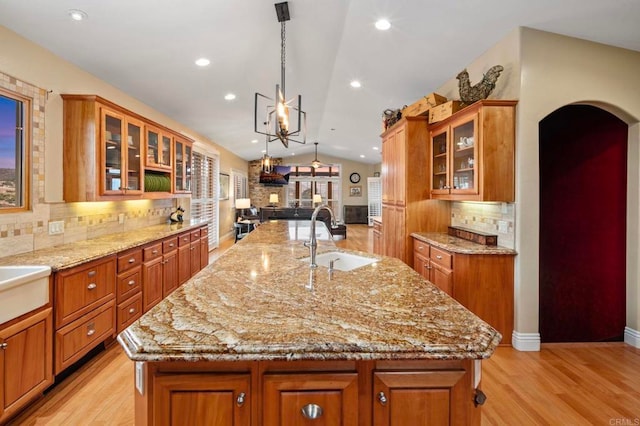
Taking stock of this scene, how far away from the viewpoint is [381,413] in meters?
1.06

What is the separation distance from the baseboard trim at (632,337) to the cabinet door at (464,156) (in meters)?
1.85

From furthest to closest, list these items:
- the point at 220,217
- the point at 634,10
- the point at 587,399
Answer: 1. the point at 220,217
2. the point at 634,10
3. the point at 587,399

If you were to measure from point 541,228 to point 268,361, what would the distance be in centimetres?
316

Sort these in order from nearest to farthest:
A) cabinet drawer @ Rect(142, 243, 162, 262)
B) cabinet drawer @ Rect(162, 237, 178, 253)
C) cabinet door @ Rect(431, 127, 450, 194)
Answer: cabinet drawer @ Rect(142, 243, 162, 262)
cabinet door @ Rect(431, 127, 450, 194)
cabinet drawer @ Rect(162, 237, 178, 253)

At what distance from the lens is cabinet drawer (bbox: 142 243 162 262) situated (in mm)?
3358

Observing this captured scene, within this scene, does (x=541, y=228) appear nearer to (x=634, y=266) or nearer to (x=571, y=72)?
(x=634, y=266)

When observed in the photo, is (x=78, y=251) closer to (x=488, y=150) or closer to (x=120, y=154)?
(x=120, y=154)

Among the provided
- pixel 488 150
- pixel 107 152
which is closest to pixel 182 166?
pixel 107 152

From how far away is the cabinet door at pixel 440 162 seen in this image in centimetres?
364

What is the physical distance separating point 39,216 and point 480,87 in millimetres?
3875

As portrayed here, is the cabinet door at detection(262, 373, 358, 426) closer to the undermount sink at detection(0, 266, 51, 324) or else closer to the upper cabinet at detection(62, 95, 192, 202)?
the undermount sink at detection(0, 266, 51, 324)

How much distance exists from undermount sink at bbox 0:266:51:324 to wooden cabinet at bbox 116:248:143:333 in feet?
2.63

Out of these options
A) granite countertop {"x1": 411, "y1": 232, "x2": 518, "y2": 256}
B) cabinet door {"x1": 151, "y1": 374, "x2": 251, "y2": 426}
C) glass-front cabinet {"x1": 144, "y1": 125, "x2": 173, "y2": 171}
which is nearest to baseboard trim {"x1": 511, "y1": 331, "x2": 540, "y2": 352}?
granite countertop {"x1": 411, "y1": 232, "x2": 518, "y2": 256}

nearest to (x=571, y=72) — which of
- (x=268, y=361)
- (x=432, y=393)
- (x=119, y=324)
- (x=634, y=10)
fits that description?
(x=634, y=10)
